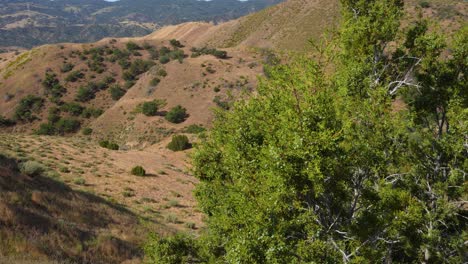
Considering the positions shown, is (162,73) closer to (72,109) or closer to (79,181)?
(72,109)

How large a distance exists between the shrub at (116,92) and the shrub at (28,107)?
15358 millimetres

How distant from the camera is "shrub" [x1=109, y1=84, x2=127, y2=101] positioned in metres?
84.2

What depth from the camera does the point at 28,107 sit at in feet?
257

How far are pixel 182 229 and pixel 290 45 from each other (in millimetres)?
91841

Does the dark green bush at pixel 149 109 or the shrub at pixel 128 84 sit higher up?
the dark green bush at pixel 149 109

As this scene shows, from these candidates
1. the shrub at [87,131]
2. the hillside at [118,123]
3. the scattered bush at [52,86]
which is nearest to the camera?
the hillside at [118,123]

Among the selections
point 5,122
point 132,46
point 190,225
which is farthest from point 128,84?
point 190,225

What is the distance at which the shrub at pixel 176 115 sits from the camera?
64.4 m

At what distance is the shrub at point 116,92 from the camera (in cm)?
8419

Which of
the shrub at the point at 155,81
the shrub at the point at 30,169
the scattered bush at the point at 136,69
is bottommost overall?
the scattered bush at the point at 136,69

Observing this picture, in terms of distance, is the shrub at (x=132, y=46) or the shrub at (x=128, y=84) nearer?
the shrub at (x=128, y=84)

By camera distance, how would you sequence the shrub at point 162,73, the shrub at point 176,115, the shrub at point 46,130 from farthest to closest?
the shrub at point 162,73 < the shrub at point 46,130 < the shrub at point 176,115

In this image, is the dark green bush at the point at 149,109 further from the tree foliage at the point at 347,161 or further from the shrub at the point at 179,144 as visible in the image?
the tree foliage at the point at 347,161

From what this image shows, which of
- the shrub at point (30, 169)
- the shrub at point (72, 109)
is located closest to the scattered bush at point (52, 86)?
the shrub at point (72, 109)
